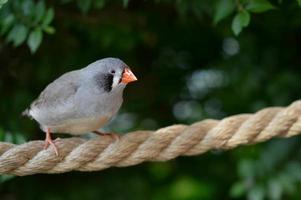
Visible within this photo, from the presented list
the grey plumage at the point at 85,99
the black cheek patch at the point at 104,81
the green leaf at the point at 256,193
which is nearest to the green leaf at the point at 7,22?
the grey plumage at the point at 85,99

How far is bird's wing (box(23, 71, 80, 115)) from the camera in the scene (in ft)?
6.66

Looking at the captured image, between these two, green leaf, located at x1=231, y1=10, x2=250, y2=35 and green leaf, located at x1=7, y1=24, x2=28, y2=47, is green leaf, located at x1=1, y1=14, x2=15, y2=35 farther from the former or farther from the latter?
green leaf, located at x1=231, y1=10, x2=250, y2=35

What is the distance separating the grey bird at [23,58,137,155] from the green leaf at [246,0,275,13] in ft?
1.51

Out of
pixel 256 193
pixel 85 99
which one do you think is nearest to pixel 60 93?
pixel 85 99

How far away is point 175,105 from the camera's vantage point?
126 inches

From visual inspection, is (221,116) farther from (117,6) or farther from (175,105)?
(117,6)

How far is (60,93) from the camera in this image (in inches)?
80.4

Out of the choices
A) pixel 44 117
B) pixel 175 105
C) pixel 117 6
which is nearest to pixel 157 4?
pixel 117 6

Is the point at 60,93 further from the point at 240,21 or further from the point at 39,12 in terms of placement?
the point at 240,21

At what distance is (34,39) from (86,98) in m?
0.37

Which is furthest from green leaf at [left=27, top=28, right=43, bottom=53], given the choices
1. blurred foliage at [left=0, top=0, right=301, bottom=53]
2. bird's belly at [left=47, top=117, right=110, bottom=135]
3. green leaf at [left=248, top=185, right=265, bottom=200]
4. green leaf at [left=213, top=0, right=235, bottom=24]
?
green leaf at [left=248, top=185, right=265, bottom=200]

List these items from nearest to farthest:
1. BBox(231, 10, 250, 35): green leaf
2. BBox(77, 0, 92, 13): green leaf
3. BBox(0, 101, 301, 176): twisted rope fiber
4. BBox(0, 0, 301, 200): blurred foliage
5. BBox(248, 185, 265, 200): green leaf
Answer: BBox(0, 101, 301, 176): twisted rope fiber → BBox(231, 10, 250, 35): green leaf → BBox(77, 0, 92, 13): green leaf → BBox(248, 185, 265, 200): green leaf → BBox(0, 0, 301, 200): blurred foliage

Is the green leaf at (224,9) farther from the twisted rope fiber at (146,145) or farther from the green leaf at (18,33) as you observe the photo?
the green leaf at (18,33)

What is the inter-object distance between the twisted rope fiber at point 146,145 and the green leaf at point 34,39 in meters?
0.39
